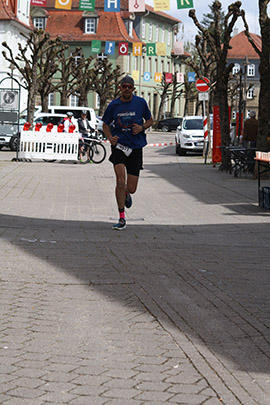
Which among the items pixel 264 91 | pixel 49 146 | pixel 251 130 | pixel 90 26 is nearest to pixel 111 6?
pixel 49 146

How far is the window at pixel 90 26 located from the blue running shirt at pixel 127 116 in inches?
3681

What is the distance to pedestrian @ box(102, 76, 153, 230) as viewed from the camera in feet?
37.7

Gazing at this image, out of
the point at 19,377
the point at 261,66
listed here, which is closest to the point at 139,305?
the point at 19,377

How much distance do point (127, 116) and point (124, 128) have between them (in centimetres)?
16

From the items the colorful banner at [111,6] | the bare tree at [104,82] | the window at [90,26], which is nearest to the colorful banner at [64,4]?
the colorful banner at [111,6]

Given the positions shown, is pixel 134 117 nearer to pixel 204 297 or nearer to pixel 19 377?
pixel 204 297

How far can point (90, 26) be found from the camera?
341 feet

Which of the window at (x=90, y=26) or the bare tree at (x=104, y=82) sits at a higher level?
the window at (x=90, y=26)

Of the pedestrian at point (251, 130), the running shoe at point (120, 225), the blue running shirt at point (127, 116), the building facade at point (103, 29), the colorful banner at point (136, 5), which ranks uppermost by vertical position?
the building facade at point (103, 29)

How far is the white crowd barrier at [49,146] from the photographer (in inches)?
1195

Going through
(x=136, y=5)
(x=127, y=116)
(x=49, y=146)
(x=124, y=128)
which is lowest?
(x=49, y=146)

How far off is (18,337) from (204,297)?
190 centimetres

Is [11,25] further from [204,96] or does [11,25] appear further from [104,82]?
[204,96]

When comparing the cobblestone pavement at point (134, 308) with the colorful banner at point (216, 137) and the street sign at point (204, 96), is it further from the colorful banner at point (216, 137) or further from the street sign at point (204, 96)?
the street sign at point (204, 96)
